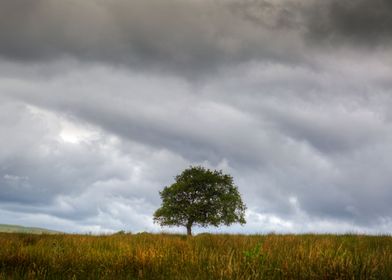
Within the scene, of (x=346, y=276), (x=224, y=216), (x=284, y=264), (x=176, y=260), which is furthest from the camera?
(x=224, y=216)

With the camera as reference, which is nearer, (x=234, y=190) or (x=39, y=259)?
(x=39, y=259)

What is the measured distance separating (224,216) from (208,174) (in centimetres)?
500

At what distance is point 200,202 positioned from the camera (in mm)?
44344

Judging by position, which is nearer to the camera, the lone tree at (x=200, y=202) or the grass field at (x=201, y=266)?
the grass field at (x=201, y=266)

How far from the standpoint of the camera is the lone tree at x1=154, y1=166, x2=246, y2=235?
4404 cm

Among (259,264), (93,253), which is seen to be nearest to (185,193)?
(93,253)

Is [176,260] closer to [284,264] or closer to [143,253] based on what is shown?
[143,253]

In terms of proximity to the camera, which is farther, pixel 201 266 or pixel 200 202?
pixel 200 202

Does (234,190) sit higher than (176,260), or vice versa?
(234,190)

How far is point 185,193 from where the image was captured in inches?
1789

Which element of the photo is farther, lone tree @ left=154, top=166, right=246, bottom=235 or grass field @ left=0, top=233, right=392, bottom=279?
lone tree @ left=154, top=166, right=246, bottom=235

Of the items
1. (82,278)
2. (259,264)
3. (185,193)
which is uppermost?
(185,193)

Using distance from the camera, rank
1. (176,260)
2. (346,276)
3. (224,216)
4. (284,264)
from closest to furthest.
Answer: (346,276) < (284,264) < (176,260) < (224,216)

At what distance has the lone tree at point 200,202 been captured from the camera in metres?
44.0
